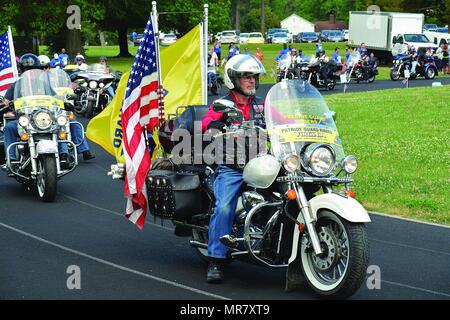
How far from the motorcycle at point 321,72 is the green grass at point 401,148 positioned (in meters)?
5.94

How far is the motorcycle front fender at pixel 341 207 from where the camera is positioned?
703 cm

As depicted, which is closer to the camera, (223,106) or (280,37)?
(223,106)

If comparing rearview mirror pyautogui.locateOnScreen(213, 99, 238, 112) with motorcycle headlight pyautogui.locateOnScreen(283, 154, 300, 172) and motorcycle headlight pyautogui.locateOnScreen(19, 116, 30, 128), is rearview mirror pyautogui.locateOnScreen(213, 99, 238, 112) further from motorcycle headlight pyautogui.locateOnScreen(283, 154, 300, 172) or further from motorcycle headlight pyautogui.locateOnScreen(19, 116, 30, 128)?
motorcycle headlight pyautogui.locateOnScreen(19, 116, 30, 128)

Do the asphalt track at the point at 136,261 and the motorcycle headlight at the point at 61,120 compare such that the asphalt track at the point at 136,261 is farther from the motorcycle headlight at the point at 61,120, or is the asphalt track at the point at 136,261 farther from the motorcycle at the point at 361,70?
the motorcycle at the point at 361,70

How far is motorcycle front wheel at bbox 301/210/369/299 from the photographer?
23.0 feet

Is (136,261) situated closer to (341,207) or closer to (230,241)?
(230,241)

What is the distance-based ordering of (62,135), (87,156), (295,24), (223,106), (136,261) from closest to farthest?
(223,106) → (136,261) → (62,135) → (87,156) → (295,24)

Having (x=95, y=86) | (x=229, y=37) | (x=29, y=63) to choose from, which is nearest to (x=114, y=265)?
(x=29, y=63)

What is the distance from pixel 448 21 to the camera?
77.8 m

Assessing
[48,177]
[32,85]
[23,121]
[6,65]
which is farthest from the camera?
[6,65]

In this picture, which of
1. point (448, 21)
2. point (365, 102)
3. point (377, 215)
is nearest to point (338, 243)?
point (377, 215)

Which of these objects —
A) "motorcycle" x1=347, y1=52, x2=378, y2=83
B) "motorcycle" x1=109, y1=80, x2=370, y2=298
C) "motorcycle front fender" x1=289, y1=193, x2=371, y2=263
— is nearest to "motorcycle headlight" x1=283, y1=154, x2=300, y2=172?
"motorcycle" x1=109, y1=80, x2=370, y2=298

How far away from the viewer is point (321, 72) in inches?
1481

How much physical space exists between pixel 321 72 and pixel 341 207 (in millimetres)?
30896
